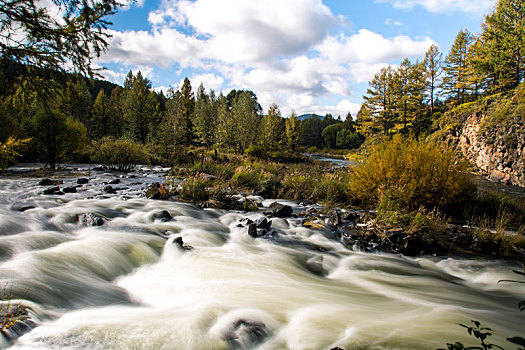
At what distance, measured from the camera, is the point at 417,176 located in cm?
841

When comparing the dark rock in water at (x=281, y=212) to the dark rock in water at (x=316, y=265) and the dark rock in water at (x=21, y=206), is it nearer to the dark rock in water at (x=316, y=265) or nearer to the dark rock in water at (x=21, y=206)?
the dark rock in water at (x=316, y=265)

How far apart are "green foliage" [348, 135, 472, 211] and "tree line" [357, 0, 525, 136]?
28.9 metres

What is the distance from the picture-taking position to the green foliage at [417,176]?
26.8 ft

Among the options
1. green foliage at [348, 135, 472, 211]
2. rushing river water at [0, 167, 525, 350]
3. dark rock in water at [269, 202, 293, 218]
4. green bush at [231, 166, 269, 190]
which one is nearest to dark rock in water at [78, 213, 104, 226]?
rushing river water at [0, 167, 525, 350]

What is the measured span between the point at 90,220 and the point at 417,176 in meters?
9.41

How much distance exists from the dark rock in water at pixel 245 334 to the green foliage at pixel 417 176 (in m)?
6.02

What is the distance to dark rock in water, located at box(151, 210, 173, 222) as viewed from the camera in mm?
7515

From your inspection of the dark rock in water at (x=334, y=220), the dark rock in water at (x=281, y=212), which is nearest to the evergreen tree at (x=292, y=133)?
the dark rock in water at (x=281, y=212)

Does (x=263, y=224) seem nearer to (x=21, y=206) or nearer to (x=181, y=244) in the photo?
(x=181, y=244)

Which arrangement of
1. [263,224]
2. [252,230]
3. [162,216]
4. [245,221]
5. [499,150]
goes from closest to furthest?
[252,230], [263,224], [162,216], [245,221], [499,150]

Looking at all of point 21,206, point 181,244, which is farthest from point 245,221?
point 21,206

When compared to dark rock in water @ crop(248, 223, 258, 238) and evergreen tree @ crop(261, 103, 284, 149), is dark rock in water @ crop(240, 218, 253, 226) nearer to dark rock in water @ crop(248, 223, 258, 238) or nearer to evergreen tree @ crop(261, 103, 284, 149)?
dark rock in water @ crop(248, 223, 258, 238)

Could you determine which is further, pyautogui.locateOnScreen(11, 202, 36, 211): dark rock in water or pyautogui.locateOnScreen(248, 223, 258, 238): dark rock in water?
→ pyautogui.locateOnScreen(11, 202, 36, 211): dark rock in water

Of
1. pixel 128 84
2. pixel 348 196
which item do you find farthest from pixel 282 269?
pixel 128 84
